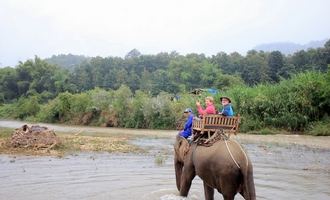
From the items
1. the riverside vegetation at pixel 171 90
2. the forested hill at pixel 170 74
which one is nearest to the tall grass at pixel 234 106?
the riverside vegetation at pixel 171 90

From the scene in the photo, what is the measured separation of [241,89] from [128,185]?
87.4 ft

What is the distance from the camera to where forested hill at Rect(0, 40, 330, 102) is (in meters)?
70.4

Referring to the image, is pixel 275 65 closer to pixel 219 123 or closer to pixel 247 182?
pixel 219 123

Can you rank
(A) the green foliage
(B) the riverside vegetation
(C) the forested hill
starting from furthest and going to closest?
1. (C) the forested hill
2. (B) the riverside vegetation
3. (A) the green foliage

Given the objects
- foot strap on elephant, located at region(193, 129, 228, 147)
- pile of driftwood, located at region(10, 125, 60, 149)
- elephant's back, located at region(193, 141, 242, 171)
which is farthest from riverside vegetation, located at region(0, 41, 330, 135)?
elephant's back, located at region(193, 141, 242, 171)

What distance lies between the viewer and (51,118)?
60.5m

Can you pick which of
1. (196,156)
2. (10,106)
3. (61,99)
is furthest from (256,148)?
(10,106)

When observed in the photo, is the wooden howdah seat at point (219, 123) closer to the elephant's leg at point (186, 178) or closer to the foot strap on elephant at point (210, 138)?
the foot strap on elephant at point (210, 138)

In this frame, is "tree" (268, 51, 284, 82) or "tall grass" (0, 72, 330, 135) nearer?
"tall grass" (0, 72, 330, 135)

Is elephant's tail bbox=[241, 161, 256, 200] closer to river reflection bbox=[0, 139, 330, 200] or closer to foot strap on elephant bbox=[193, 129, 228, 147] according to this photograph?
foot strap on elephant bbox=[193, 129, 228, 147]

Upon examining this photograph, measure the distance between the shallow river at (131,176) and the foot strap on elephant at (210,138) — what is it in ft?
8.38

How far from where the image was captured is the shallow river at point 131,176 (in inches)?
551

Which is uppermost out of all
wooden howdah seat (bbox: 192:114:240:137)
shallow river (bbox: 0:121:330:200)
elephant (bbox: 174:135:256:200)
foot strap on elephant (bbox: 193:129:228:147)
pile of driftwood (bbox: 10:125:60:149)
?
wooden howdah seat (bbox: 192:114:240:137)

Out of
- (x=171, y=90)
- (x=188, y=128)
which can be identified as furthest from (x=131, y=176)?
(x=171, y=90)
